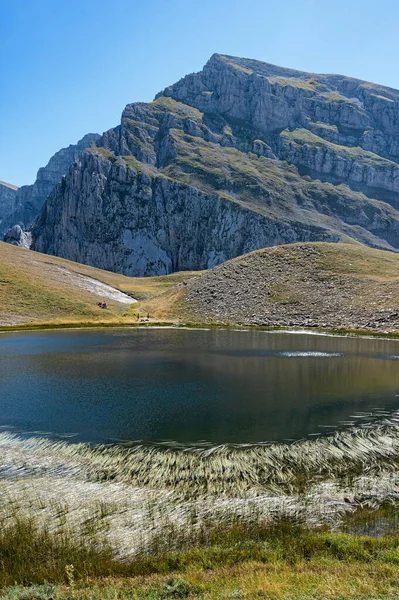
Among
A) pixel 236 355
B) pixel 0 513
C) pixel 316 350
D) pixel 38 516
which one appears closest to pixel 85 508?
pixel 38 516

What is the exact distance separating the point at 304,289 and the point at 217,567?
95.6 metres

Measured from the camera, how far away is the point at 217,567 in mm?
12219

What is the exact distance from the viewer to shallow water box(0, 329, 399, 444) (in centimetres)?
2567

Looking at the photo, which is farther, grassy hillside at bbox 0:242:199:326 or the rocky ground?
grassy hillside at bbox 0:242:199:326

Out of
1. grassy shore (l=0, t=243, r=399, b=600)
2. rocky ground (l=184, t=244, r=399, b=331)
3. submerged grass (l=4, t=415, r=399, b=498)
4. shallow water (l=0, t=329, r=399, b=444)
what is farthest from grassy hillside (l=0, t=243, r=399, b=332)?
grassy shore (l=0, t=243, r=399, b=600)

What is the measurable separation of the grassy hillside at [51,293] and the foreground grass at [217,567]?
8727 centimetres

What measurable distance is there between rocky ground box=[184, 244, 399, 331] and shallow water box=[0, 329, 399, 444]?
81.8 feet

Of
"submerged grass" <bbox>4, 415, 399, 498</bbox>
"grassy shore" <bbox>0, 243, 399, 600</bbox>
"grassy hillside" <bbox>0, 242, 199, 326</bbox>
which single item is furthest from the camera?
"grassy hillside" <bbox>0, 242, 199, 326</bbox>

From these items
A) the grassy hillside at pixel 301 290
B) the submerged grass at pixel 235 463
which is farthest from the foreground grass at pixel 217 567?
the grassy hillside at pixel 301 290

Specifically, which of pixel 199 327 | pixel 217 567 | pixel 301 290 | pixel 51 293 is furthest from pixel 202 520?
pixel 51 293

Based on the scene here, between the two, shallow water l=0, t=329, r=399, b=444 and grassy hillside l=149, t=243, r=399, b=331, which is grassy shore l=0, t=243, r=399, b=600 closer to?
shallow water l=0, t=329, r=399, b=444

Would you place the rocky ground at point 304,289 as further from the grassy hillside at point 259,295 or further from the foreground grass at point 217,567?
the foreground grass at point 217,567

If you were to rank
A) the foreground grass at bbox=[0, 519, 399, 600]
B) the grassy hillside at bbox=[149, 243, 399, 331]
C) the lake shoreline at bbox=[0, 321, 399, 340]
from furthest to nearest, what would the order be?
the grassy hillside at bbox=[149, 243, 399, 331], the lake shoreline at bbox=[0, 321, 399, 340], the foreground grass at bbox=[0, 519, 399, 600]

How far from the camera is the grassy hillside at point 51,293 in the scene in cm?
10025
